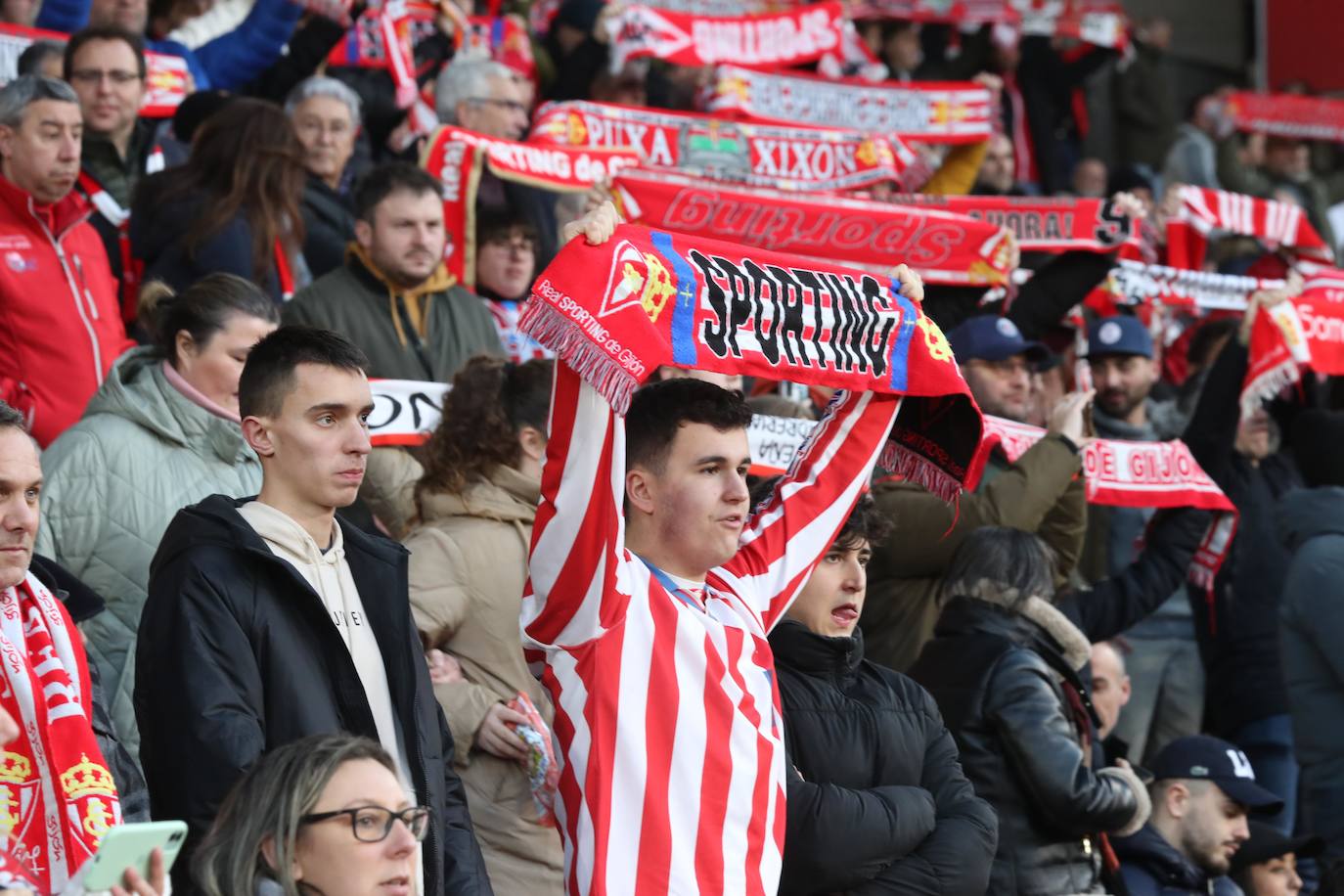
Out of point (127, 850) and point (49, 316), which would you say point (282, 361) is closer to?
point (127, 850)

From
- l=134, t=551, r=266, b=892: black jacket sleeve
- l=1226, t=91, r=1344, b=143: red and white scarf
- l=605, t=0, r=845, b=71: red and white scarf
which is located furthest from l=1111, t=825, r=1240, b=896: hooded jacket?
l=1226, t=91, r=1344, b=143: red and white scarf

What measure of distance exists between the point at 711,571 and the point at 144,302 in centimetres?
219

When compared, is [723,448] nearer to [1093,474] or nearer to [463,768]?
[463,768]

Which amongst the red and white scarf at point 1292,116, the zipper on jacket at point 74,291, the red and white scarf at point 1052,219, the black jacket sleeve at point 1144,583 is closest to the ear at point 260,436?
the zipper on jacket at point 74,291

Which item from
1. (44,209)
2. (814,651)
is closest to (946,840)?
(814,651)

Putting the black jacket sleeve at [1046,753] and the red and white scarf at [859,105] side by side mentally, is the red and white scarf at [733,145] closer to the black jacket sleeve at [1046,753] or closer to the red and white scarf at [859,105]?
the red and white scarf at [859,105]

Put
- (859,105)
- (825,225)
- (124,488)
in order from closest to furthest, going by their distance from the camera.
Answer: (124,488)
(825,225)
(859,105)

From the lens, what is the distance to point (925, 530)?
247 inches

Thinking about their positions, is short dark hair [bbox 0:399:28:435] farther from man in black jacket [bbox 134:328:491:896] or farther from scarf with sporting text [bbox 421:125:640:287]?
scarf with sporting text [bbox 421:125:640:287]

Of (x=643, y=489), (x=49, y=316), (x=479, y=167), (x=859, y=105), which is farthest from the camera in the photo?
(x=859, y=105)

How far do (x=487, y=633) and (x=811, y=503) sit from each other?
3.46 ft

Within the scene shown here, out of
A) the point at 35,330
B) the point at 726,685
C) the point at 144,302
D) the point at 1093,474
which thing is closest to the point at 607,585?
the point at 726,685

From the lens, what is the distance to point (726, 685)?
4176mm

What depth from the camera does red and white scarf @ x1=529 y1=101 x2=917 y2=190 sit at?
928 centimetres
